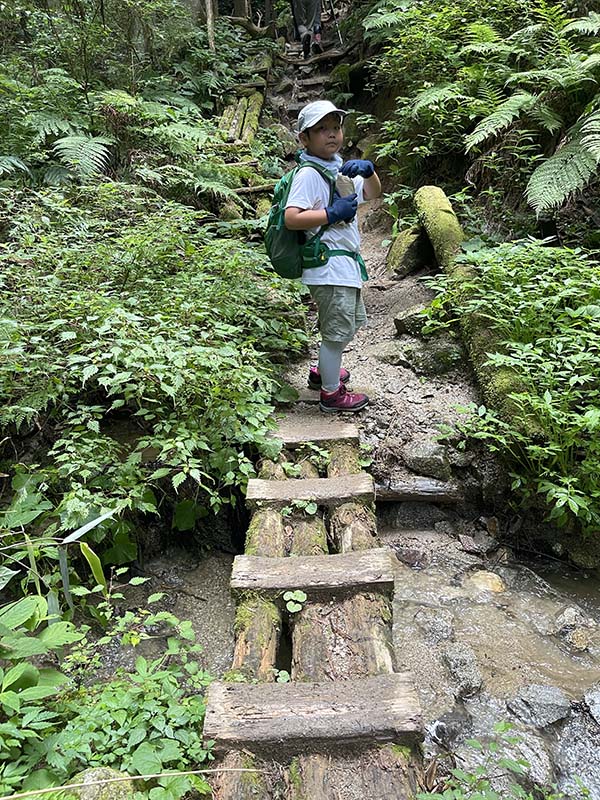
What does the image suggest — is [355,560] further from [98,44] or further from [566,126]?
[98,44]

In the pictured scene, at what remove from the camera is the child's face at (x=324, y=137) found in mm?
3312

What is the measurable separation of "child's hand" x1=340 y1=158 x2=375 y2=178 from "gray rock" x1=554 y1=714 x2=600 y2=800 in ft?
10.9

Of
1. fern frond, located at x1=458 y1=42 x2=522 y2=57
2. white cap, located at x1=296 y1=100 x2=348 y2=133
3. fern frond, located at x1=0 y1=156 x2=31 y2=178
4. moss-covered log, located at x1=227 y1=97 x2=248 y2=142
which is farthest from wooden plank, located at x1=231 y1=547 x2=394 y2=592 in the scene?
moss-covered log, located at x1=227 y1=97 x2=248 y2=142

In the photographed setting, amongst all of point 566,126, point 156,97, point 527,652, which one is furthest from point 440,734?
point 156,97

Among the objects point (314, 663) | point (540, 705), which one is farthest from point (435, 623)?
point (314, 663)

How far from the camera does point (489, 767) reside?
232 centimetres

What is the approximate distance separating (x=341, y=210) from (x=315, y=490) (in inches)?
69.6

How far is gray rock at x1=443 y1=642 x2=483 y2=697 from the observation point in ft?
8.72

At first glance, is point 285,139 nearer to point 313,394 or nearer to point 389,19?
point 389,19

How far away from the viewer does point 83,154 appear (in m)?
5.77

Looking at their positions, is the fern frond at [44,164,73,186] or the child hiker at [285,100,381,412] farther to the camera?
the fern frond at [44,164,73,186]

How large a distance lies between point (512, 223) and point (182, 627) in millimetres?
5156

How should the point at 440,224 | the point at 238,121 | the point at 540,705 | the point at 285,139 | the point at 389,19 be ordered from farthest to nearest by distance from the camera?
1. the point at 285,139
2. the point at 238,121
3. the point at 389,19
4. the point at 440,224
5. the point at 540,705

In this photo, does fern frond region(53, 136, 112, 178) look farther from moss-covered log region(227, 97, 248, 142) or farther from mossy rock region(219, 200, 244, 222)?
moss-covered log region(227, 97, 248, 142)
